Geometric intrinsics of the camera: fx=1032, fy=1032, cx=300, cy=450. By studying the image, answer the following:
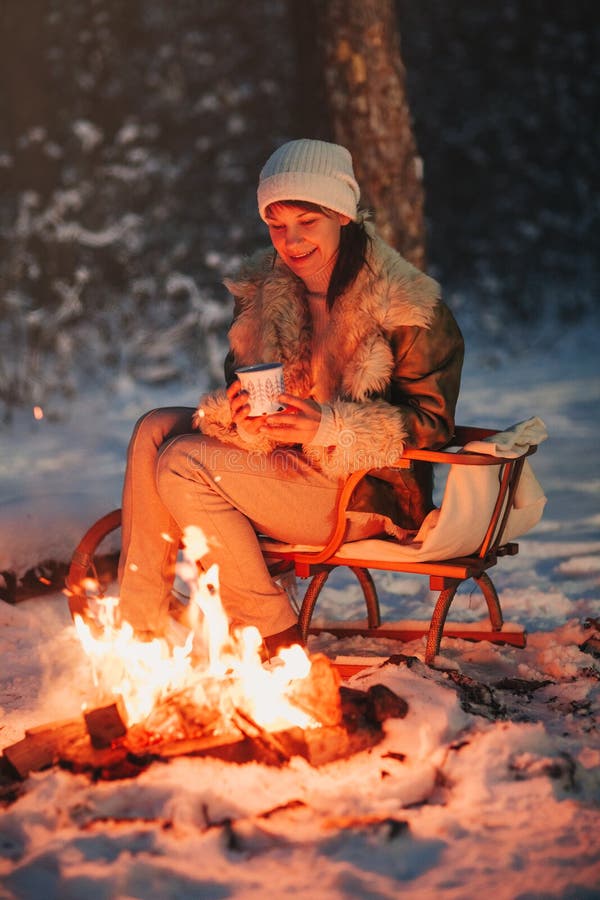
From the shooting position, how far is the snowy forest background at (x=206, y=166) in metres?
10.3

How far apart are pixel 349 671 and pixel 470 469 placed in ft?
2.72

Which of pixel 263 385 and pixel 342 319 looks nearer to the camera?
pixel 263 385

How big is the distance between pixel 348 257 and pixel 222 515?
3.40 feet

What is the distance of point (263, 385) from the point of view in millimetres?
3238

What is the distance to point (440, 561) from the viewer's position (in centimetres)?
362

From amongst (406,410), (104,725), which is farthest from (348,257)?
(104,725)

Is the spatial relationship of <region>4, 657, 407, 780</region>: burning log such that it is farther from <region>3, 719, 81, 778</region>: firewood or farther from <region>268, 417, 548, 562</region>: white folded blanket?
<region>268, 417, 548, 562</region>: white folded blanket

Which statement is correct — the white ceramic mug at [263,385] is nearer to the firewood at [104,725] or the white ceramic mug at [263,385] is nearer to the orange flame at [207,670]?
the orange flame at [207,670]

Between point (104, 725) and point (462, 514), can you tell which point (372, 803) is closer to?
point (104, 725)

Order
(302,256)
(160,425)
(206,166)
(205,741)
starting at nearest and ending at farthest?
(205,741), (302,256), (160,425), (206,166)

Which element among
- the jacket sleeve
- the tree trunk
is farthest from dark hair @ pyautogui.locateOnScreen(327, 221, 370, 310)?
the tree trunk

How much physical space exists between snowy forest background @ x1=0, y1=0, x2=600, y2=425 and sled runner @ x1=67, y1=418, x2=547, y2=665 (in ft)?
20.2

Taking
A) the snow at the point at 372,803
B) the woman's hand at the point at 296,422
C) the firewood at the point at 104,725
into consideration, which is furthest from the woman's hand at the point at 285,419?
the firewood at the point at 104,725

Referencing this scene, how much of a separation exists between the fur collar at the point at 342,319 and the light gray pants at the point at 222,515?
1.18 ft
